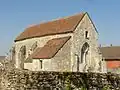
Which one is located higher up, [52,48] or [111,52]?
[111,52]

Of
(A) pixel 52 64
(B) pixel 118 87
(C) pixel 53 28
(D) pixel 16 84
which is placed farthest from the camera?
(C) pixel 53 28

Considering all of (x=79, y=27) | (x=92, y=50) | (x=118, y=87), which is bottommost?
(x=118, y=87)

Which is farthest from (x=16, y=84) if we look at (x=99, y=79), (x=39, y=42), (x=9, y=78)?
(x=39, y=42)

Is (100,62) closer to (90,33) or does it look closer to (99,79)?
(90,33)

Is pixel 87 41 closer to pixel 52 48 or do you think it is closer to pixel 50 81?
pixel 52 48

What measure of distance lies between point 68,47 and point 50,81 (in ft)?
87.0

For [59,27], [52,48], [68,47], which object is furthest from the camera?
[59,27]

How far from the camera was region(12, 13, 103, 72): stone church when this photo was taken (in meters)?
39.0

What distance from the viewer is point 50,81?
13.6m

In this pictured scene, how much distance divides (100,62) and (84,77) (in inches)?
1183

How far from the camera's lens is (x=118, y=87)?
51.0 feet

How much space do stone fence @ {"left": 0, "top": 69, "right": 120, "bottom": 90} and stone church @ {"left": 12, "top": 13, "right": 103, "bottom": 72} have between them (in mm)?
23135

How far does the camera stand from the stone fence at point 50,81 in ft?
43.5

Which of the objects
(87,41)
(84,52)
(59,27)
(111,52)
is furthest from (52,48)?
(111,52)
